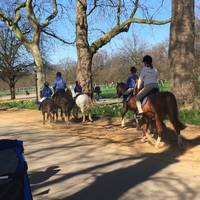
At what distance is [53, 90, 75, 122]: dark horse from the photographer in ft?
83.0

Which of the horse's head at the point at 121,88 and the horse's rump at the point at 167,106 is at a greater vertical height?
the horse's head at the point at 121,88

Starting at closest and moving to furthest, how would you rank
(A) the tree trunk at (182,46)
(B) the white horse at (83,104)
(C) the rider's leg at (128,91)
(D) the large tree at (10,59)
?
(A) the tree trunk at (182,46)
(C) the rider's leg at (128,91)
(B) the white horse at (83,104)
(D) the large tree at (10,59)

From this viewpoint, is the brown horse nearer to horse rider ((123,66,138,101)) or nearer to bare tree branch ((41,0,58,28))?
horse rider ((123,66,138,101))

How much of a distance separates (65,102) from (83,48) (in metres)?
7.37

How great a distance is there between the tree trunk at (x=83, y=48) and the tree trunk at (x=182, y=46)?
10674mm

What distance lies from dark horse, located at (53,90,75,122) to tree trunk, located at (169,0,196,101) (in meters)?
5.56

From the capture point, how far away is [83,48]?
105 feet

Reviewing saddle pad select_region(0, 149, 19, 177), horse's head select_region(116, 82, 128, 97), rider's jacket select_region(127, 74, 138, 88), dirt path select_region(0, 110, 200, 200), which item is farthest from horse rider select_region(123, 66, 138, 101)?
saddle pad select_region(0, 149, 19, 177)

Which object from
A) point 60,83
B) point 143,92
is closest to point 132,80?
point 60,83

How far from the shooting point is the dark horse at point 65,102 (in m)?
25.3

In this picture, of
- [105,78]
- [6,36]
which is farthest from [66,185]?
[105,78]

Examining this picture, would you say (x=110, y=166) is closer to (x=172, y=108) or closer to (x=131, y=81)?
(x=172, y=108)

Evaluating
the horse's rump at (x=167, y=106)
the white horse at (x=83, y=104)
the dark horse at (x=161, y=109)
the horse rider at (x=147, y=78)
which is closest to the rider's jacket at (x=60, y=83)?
the white horse at (x=83, y=104)

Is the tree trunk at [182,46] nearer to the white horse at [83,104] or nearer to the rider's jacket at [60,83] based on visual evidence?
the white horse at [83,104]
